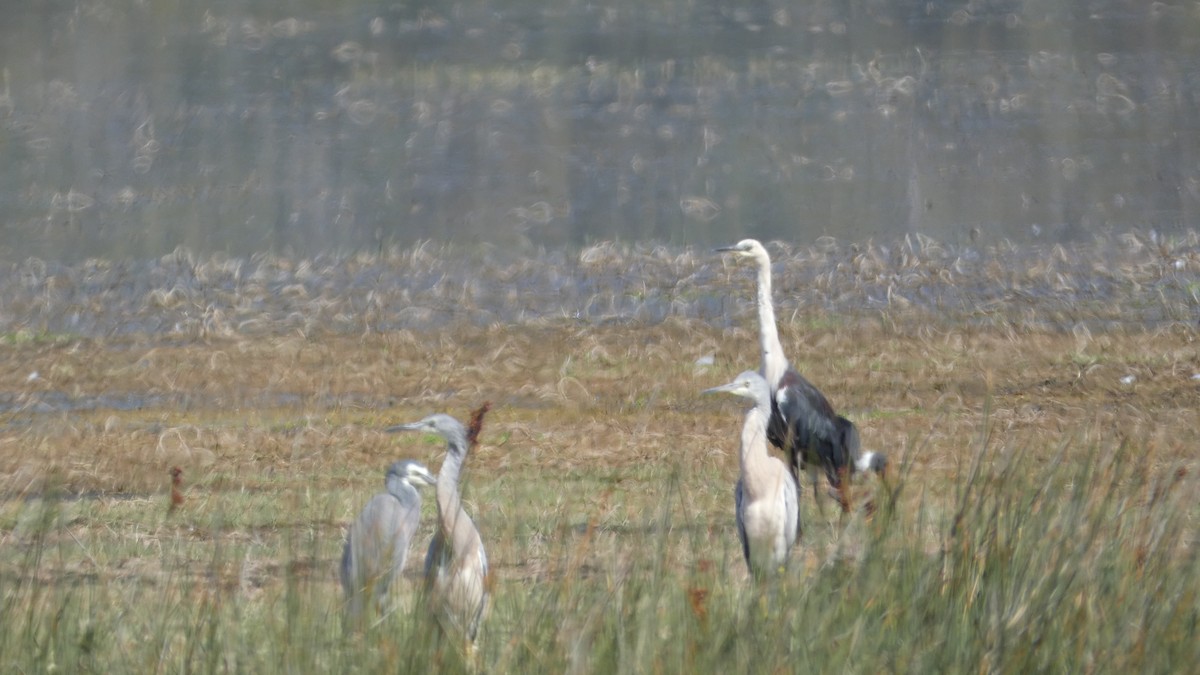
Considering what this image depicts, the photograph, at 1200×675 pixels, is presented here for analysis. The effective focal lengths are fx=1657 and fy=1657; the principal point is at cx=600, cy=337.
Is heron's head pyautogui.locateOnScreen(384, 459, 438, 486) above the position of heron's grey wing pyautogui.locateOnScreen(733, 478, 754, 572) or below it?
above

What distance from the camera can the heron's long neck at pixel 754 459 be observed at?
6625 mm

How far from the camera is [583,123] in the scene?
25547 millimetres

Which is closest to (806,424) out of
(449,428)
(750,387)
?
(750,387)

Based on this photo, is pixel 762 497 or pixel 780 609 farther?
pixel 762 497

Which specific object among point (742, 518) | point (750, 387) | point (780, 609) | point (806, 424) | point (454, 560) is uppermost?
point (780, 609)

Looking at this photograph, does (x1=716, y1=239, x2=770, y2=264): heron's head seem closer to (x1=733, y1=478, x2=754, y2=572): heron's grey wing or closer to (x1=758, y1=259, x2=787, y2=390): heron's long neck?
(x1=758, y1=259, x2=787, y2=390): heron's long neck

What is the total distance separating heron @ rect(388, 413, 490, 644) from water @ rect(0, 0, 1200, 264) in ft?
40.1

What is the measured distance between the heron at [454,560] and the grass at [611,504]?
0.33 ft

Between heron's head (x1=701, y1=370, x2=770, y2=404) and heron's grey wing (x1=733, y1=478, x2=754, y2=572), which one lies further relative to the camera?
heron's head (x1=701, y1=370, x2=770, y2=404)

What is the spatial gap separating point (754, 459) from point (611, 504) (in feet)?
4.53

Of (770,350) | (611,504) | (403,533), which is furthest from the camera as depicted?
(770,350)

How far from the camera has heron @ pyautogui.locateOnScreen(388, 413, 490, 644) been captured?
15.4ft

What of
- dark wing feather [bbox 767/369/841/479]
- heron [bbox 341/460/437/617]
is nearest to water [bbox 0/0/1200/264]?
dark wing feather [bbox 767/369/841/479]

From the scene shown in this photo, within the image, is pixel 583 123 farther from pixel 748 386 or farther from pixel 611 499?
pixel 748 386
